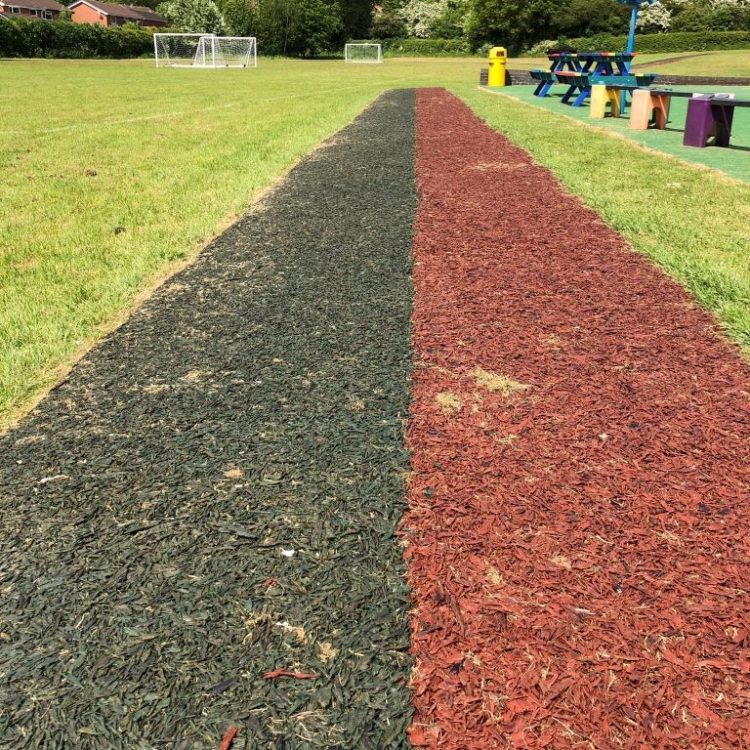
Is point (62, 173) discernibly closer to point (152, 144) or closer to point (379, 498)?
point (152, 144)

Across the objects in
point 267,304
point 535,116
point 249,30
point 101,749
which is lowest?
point 101,749

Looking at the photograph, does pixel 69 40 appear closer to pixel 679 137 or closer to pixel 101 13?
pixel 101 13

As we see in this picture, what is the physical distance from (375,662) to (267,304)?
3365 millimetres

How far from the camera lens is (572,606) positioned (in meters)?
2.30

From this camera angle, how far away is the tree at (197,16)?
79.5 m

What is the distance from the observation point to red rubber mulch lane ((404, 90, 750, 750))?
1.97 m

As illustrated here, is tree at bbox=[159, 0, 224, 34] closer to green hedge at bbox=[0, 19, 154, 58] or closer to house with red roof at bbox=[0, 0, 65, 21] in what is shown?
green hedge at bbox=[0, 19, 154, 58]

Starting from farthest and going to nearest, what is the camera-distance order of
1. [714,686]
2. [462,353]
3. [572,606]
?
1. [462,353]
2. [572,606]
3. [714,686]

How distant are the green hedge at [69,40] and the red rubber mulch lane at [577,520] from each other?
61.4 meters

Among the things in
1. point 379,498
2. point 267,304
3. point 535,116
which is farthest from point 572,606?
point 535,116

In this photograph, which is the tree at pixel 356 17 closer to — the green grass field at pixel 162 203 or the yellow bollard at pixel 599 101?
the green grass field at pixel 162 203

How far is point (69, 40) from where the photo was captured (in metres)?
58.0

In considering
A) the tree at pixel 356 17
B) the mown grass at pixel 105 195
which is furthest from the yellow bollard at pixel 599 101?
the tree at pixel 356 17

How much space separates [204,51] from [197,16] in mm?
32300
